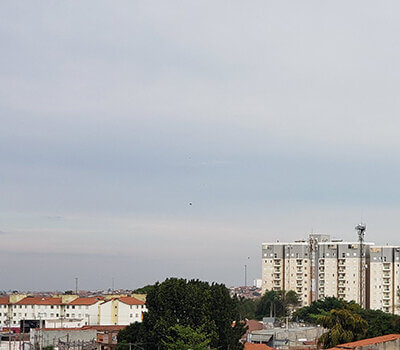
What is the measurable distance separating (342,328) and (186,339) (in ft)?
28.1

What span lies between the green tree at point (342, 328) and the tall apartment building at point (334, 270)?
147 ft

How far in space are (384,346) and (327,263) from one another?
6029 centimetres

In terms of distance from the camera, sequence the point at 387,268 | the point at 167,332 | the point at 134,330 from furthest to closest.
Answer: the point at 387,268 → the point at 134,330 → the point at 167,332

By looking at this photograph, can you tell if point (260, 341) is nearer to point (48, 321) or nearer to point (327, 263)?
point (48, 321)

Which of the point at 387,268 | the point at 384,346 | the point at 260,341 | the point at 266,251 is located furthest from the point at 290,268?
Answer: the point at 384,346

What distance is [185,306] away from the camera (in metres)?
38.2

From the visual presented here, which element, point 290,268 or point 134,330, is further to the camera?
point 290,268

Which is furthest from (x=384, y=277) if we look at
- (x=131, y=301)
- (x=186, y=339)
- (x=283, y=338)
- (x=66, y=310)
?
(x=186, y=339)

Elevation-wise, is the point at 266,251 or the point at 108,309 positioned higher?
the point at 266,251

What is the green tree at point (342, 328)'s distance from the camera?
37.0 meters

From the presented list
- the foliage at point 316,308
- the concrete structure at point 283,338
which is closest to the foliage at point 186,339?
the concrete structure at point 283,338

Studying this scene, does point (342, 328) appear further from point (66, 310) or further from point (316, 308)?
point (66, 310)

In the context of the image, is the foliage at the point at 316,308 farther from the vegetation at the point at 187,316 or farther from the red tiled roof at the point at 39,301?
the vegetation at the point at 187,316

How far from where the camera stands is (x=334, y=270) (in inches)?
3575
